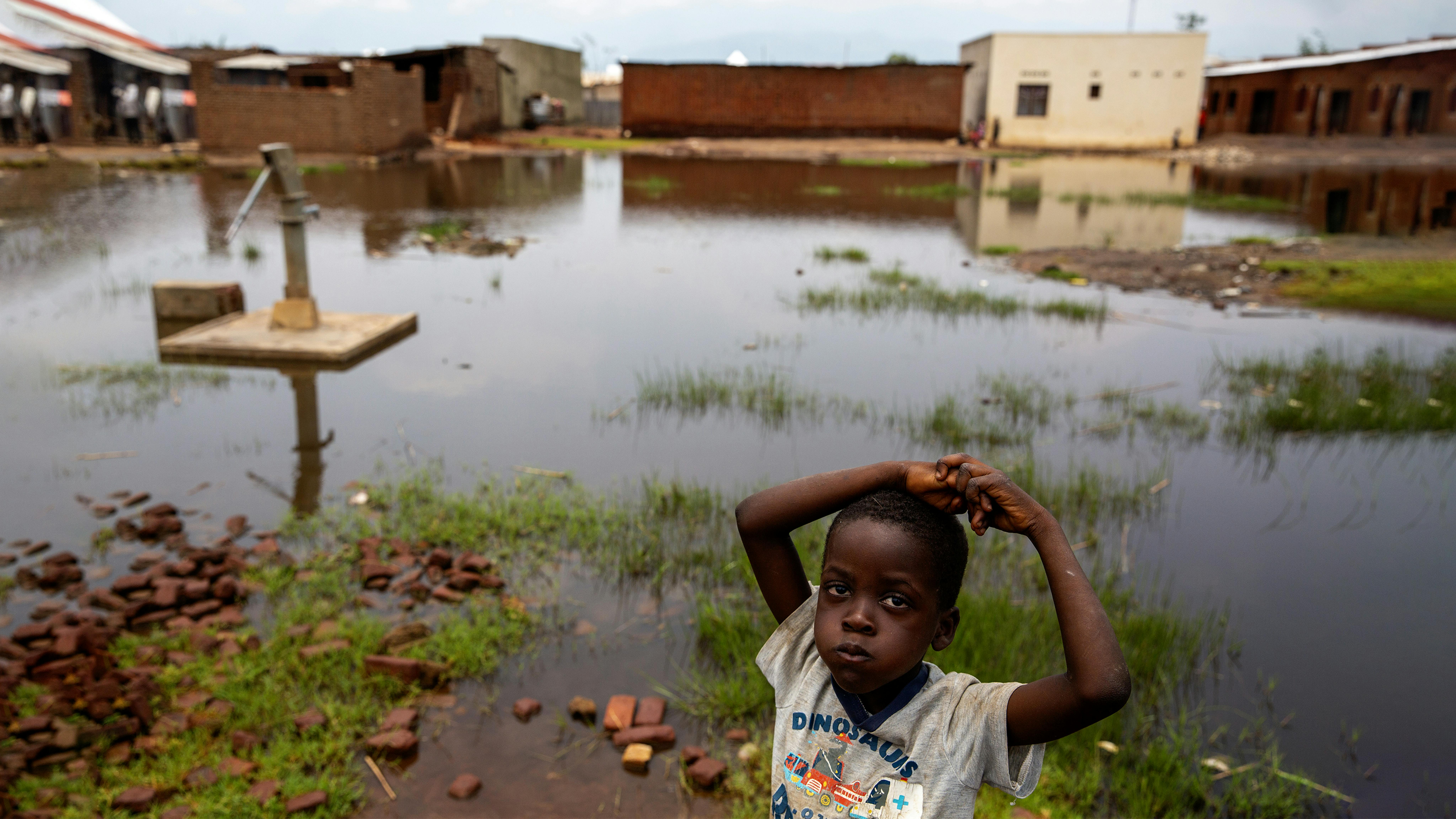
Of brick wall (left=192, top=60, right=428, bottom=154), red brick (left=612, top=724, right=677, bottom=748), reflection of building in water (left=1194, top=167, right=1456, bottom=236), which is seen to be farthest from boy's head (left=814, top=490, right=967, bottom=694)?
brick wall (left=192, top=60, right=428, bottom=154)

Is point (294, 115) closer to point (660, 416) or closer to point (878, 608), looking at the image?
point (660, 416)

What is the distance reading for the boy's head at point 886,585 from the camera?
58.7 inches

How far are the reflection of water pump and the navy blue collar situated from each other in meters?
6.82

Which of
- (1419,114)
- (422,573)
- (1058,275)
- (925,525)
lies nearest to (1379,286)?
(1058,275)

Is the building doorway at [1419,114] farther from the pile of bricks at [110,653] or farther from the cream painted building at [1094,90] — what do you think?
the pile of bricks at [110,653]

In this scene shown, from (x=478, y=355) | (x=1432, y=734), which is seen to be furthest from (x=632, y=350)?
(x=1432, y=734)

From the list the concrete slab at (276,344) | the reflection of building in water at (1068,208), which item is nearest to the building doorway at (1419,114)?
the reflection of building in water at (1068,208)

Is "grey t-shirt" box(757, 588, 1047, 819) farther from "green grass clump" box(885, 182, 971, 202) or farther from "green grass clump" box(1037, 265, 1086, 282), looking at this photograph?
"green grass clump" box(885, 182, 971, 202)

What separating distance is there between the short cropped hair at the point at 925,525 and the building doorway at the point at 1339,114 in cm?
4419

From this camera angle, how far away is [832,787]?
159cm

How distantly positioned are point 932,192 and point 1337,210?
7.66 metres

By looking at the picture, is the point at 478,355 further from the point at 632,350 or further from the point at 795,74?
the point at 795,74

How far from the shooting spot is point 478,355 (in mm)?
8180

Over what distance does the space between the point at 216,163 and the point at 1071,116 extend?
102 ft
